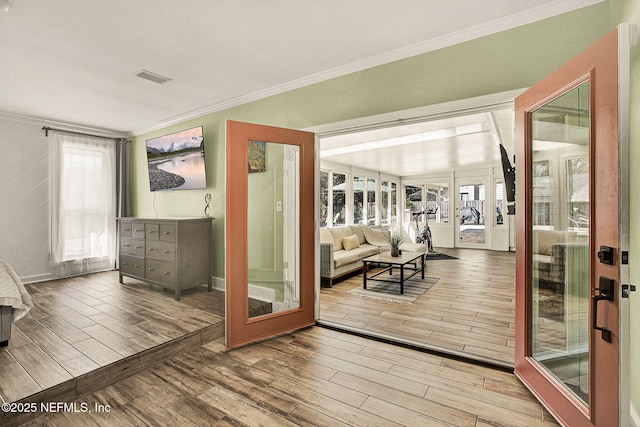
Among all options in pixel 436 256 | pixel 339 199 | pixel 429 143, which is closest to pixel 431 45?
pixel 429 143

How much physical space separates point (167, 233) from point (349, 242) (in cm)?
341

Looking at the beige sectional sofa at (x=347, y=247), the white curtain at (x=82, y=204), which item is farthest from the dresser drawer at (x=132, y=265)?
the beige sectional sofa at (x=347, y=247)

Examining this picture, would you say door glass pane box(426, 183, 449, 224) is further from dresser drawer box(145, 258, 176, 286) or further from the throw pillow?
dresser drawer box(145, 258, 176, 286)

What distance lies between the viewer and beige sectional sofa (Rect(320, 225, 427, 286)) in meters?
4.95

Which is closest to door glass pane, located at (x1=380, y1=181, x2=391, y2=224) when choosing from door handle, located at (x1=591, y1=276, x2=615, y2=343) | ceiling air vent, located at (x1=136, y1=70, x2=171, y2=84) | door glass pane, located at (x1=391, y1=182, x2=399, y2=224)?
door glass pane, located at (x1=391, y1=182, x2=399, y2=224)

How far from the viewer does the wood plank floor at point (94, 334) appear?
2068 mm

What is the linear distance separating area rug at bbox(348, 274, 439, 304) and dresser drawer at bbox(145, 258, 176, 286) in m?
2.46

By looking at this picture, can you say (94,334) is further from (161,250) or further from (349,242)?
(349,242)

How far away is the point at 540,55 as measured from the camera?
2.22 m

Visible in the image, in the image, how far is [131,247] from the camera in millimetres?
4391

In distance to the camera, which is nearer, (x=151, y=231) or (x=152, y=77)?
(x=152, y=77)

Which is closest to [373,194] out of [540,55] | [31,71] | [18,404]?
[540,55]

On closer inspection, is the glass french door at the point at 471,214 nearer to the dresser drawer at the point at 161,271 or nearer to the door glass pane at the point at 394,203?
the door glass pane at the point at 394,203

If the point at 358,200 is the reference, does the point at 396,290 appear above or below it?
below
